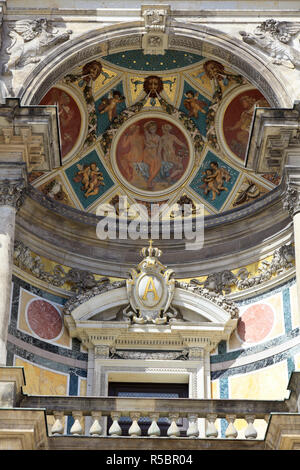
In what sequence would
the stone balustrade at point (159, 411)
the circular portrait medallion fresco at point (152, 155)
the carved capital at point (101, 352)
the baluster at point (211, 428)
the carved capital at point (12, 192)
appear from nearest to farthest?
the baluster at point (211, 428) < the stone balustrade at point (159, 411) < the carved capital at point (12, 192) < the carved capital at point (101, 352) < the circular portrait medallion fresco at point (152, 155)

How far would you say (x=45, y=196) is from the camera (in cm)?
2178

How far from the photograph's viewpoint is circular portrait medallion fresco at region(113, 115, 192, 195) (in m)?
23.0

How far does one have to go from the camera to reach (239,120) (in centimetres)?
2266

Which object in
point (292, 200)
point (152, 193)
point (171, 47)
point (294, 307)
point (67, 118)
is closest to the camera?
point (292, 200)

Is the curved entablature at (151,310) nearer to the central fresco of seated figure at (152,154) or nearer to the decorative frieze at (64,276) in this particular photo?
the decorative frieze at (64,276)

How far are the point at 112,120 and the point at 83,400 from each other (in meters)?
7.58

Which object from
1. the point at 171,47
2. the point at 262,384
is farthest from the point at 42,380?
the point at 171,47

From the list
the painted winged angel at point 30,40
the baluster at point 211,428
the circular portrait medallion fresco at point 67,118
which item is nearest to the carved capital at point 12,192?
the painted winged angel at point 30,40

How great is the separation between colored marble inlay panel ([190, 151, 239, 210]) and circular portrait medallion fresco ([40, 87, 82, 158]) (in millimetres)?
2573

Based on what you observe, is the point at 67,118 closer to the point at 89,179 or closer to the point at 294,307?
the point at 89,179

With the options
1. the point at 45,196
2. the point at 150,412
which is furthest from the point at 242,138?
the point at 150,412

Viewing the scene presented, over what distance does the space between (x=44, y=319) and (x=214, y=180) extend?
4628 mm

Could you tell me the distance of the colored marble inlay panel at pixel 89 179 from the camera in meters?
22.5

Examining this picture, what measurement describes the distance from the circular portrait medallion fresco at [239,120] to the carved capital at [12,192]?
16.5ft
